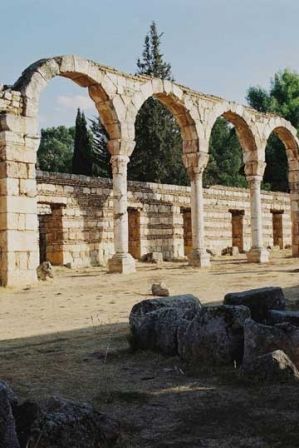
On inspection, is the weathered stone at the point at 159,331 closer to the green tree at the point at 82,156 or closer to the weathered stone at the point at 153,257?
the weathered stone at the point at 153,257

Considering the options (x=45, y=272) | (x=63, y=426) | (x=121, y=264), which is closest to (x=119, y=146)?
(x=121, y=264)

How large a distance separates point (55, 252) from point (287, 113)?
1178 inches

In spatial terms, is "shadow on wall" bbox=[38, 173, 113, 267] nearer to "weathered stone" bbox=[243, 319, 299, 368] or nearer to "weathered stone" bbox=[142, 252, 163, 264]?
"weathered stone" bbox=[142, 252, 163, 264]

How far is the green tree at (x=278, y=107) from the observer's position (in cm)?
4128

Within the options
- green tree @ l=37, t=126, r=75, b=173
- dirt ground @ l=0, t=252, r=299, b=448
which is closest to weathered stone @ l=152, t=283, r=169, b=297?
dirt ground @ l=0, t=252, r=299, b=448

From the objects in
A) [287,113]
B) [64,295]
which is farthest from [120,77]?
[287,113]

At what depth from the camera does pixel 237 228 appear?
90.6ft

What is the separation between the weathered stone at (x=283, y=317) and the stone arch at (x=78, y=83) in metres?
9.31

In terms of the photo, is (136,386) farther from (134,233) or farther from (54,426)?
(134,233)

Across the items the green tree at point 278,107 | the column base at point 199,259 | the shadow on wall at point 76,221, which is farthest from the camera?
the green tree at point 278,107

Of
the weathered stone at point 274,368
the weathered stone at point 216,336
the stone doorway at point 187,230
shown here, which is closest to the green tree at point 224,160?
the stone doorway at point 187,230

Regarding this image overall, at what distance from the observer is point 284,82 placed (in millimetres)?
45188

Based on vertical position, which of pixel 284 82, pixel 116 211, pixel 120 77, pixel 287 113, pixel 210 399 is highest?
pixel 284 82

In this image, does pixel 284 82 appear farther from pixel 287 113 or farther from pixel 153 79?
pixel 153 79
